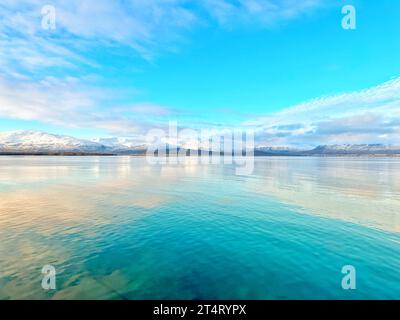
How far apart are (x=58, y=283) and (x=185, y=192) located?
29.3m

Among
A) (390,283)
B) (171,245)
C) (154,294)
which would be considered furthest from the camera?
(171,245)

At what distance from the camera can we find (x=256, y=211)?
28656mm

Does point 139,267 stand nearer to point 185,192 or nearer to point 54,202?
point 54,202

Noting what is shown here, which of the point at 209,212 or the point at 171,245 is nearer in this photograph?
the point at 171,245

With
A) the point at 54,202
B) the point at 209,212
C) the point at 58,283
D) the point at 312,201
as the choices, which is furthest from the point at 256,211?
the point at 54,202

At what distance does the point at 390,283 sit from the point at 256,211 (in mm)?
15880

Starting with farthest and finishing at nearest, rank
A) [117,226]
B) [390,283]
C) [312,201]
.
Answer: [312,201] → [117,226] → [390,283]

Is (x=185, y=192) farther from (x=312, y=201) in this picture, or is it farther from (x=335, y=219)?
(x=335, y=219)

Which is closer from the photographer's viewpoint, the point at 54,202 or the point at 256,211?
the point at 256,211

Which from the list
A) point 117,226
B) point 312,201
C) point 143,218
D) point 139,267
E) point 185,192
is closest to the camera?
point 139,267

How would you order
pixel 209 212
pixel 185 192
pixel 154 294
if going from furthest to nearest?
pixel 185 192 → pixel 209 212 → pixel 154 294
